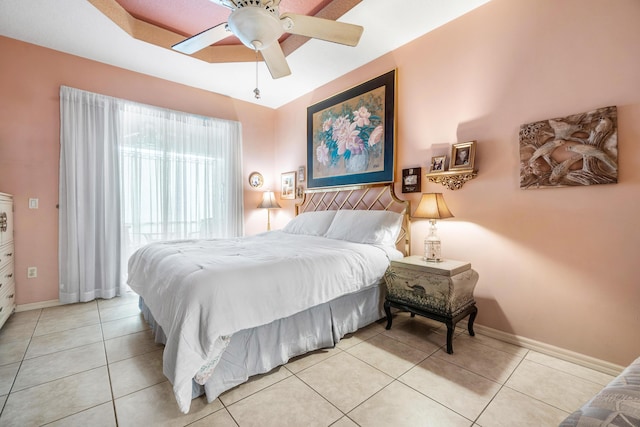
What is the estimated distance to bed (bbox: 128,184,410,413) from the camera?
1510mm

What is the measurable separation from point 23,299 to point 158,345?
79.6 inches

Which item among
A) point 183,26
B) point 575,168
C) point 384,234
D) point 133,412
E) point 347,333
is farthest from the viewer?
point 183,26

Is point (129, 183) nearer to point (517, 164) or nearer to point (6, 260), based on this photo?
point (6, 260)

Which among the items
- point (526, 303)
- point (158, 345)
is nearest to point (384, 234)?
point (526, 303)

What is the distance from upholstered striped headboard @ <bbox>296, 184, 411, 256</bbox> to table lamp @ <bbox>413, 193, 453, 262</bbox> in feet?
1.43

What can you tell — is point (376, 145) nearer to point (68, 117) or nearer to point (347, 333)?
point (347, 333)

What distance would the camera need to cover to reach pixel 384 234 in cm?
274

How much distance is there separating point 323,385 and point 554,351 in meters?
1.74

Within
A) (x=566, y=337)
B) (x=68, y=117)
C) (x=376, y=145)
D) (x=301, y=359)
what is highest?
(x=68, y=117)

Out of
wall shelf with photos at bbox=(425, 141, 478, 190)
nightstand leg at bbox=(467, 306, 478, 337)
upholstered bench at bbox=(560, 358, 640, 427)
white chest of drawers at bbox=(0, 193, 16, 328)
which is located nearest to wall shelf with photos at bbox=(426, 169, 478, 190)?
wall shelf with photos at bbox=(425, 141, 478, 190)

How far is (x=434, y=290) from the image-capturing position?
217 centimetres

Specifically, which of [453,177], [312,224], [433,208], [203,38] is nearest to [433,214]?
[433,208]

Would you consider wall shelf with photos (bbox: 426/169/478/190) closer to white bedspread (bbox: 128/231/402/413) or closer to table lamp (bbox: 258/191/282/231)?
white bedspread (bbox: 128/231/402/413)

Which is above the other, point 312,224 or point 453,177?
point 453,177
